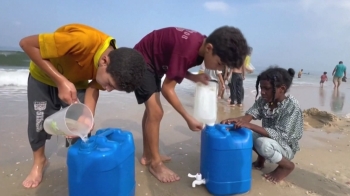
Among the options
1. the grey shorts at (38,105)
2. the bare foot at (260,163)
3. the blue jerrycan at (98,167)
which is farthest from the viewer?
the bare foot at (260,163)

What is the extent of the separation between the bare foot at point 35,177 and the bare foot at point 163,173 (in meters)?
0.85

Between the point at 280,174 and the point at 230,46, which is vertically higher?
the point at 230,46

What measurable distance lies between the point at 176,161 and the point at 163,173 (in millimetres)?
371

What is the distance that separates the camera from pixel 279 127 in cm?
228

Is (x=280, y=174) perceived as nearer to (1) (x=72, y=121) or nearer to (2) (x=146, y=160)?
(2) (x=146, y=160)

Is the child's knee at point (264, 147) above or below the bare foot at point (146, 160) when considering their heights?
above

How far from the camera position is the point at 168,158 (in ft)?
8.33

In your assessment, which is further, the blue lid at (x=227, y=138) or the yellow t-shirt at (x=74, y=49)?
the blue lid at (x=227, y=138)

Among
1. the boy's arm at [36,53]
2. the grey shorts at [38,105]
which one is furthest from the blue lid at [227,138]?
the grey shorts at [38,105]

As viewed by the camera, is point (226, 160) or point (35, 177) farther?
point (35, 177)

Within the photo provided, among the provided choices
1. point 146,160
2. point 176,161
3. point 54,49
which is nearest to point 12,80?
point 146,160

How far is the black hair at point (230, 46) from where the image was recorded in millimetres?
1823

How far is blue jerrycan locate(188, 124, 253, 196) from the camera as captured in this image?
1840 mm

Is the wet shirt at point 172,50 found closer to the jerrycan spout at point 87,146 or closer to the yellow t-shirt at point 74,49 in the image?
the yellow t-shirt at point 74,49
